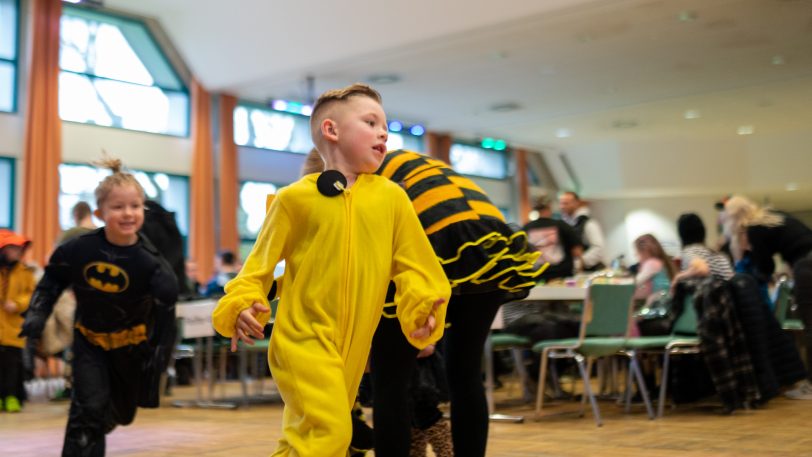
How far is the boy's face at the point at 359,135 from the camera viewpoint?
2154mm

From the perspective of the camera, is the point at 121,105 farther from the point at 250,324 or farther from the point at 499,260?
the point at 250,324

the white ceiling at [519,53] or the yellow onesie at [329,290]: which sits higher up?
the white ceiling at [519,53]

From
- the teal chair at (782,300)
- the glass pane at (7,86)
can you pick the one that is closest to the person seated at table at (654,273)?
the teal chair at (782,300)

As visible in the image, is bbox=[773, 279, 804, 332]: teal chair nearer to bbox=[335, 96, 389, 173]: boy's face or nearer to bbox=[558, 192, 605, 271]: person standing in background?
bbox=[558, 192, 605, 271]: person standing in background

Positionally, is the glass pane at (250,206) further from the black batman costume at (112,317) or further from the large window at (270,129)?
the black batman costume at (112,317)

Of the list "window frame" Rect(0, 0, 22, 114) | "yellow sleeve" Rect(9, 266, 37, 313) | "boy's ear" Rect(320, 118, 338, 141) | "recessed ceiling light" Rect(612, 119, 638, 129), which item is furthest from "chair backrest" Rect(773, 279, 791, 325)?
"recessed ceiling light" Rect(612, 119, 638, 129)

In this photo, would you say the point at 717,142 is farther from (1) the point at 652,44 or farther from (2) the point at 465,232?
(2) the point at 465,232

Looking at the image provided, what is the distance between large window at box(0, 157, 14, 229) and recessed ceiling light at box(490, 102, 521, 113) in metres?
7.27

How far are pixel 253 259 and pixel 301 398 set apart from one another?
33 cm

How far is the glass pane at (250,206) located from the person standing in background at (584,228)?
7267 mm

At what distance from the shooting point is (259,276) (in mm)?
2012

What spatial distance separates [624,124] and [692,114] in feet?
4.45

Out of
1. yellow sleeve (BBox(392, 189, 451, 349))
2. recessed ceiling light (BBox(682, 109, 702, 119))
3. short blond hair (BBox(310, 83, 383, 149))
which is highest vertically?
recessed ceiling light (BBox(682, 109, 702, 119))

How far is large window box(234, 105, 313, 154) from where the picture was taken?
1420cm
